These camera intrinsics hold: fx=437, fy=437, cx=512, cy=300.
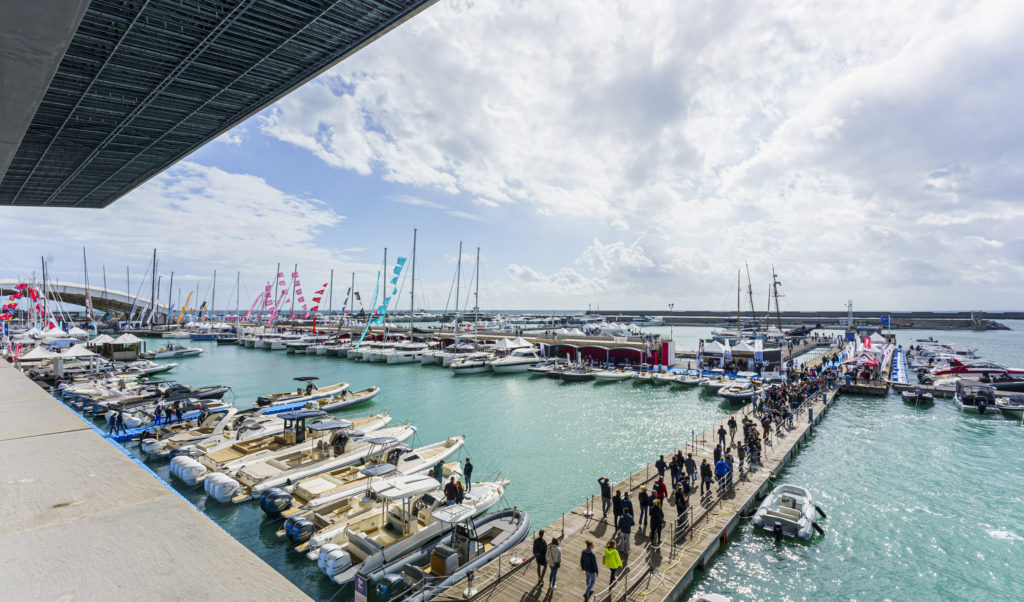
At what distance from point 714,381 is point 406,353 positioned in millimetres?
42816

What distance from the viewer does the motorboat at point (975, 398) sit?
3616 cm

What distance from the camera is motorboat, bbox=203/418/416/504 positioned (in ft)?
63.3

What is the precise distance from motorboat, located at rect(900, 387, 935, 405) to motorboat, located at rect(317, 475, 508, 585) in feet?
147

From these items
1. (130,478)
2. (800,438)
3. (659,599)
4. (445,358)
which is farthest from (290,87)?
(445,358)

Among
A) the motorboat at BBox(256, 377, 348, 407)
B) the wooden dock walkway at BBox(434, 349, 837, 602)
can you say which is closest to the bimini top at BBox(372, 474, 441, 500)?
the wooden dock walkway at BBox(434, 349, 837, 602)

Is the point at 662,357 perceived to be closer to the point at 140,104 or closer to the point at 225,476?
the point at 225,476

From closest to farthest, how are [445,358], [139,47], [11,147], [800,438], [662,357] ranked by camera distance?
[11,147] → [139,47] → [800,438] → [662,357] → [445,358]

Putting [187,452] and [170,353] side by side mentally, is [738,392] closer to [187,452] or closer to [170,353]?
[187,452]

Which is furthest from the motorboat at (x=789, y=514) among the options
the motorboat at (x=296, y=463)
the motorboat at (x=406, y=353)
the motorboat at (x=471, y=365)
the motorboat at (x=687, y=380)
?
the motorboat at (x=406, y=353)

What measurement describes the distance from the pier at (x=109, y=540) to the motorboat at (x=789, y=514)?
1962 centimetres

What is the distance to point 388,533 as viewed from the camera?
14.4 m

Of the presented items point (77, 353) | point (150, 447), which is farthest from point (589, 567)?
point (77, 353)

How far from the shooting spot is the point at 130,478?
3033 mm

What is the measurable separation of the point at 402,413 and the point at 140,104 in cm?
2595
